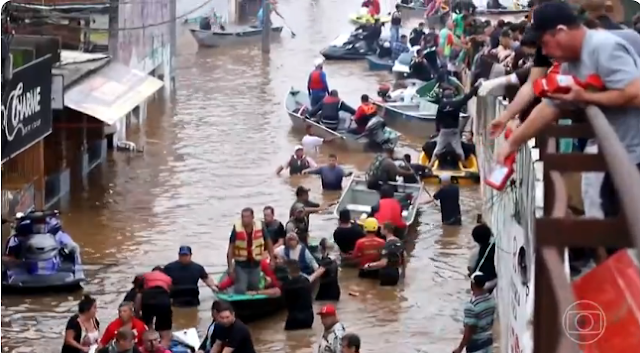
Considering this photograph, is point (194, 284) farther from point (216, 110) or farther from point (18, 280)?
point (216, 110)

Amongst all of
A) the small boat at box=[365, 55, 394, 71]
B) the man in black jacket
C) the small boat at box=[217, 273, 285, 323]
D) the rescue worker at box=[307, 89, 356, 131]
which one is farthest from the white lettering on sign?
the small boat at box=[365, 55, 394, 71]

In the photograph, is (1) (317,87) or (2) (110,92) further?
(1) (317,87)

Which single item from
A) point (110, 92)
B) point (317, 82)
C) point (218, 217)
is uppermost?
point (110, 92)

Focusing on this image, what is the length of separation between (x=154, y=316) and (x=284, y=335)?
6.51 feet

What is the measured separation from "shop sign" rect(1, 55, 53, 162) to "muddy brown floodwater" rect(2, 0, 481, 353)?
188cm

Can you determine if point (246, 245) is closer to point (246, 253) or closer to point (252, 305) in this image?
point (246, 253)

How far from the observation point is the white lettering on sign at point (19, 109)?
16375mm

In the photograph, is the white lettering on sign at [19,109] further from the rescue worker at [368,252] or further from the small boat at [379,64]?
the small boat at [379,64]

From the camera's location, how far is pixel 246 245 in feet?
46.9

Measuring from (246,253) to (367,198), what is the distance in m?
5.42

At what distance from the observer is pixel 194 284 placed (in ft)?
48.2

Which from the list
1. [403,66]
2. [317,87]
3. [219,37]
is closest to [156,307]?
[317,87]

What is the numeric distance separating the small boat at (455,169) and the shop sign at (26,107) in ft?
23.7

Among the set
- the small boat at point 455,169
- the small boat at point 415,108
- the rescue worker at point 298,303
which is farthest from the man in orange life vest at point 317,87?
the rescue worker at point 298,303
